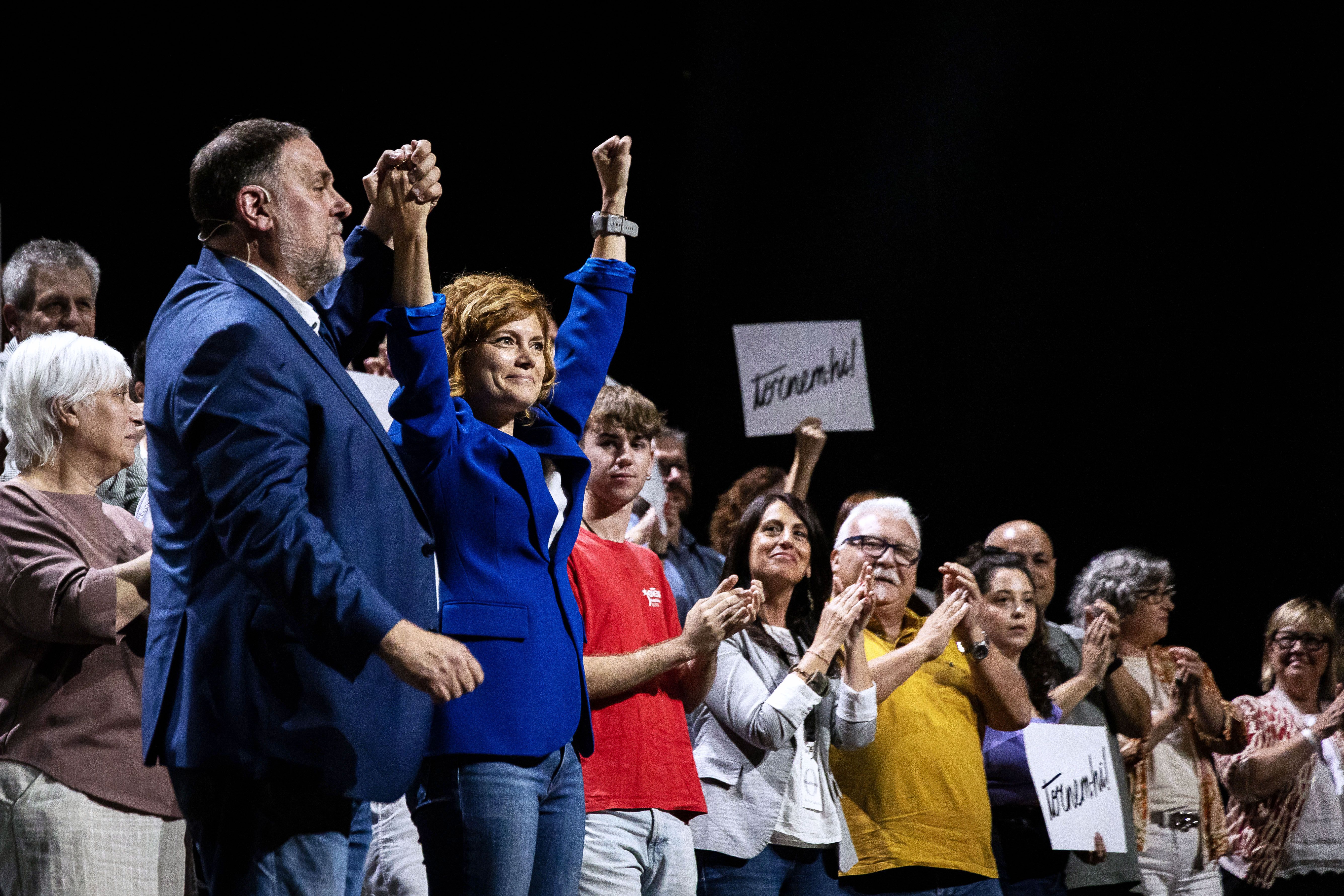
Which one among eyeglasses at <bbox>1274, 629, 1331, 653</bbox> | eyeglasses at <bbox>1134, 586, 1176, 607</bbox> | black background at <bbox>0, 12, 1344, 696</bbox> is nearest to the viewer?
eyeglasses at <bbox>1134, 586, 1176, 607</bbox>

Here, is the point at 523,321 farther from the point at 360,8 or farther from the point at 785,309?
the point at 785,309

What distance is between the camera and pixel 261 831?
1.47 metres

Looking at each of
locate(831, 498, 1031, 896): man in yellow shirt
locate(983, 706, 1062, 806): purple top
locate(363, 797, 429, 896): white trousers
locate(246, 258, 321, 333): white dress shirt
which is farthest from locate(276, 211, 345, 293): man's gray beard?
locate(983, 706, 1062, 806): purple top

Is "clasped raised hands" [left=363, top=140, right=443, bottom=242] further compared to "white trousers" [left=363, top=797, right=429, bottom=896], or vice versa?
"white trousers" [left=363, top=797, right=429, bottom=896]

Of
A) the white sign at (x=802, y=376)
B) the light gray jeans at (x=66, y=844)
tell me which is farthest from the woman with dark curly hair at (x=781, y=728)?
the white sign at (x=802, y=376)

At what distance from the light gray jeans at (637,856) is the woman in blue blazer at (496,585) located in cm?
35

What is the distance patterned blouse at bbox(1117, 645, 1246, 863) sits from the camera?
12.0 ft

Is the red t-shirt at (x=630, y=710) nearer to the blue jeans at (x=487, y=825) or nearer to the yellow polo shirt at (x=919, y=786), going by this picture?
the blue jeans at (x=487, y=825)

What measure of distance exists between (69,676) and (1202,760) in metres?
3.15

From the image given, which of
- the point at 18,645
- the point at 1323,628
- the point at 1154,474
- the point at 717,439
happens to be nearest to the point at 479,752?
the point at 18,645

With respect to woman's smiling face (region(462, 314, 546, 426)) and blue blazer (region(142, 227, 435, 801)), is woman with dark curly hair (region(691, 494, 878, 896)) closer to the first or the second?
woman's smiling face (region(462, 314, 546, 426))

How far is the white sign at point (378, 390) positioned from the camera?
334 cm

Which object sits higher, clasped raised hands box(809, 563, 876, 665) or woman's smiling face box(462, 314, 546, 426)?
woman's smiling face box(462, 314, 546, 426)

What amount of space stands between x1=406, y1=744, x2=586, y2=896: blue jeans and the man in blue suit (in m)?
0.17
